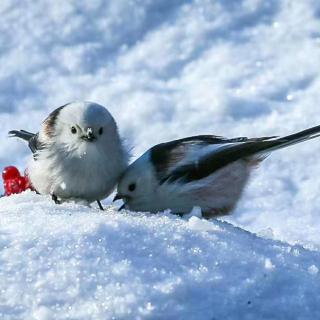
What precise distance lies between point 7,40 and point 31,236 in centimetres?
431

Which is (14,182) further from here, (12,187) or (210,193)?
(210,193)

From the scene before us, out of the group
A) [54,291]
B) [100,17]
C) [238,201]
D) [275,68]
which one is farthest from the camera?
[100,17]

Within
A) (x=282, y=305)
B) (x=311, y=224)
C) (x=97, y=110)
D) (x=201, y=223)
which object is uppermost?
(x=97, y=110)

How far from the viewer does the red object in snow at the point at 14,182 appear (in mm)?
4336

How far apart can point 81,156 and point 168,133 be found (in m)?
2.20

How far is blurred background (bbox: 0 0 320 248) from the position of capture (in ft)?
19.5

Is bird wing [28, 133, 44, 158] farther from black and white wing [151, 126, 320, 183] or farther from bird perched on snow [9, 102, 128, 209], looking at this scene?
black and white wing [151, 126, 320, 183]

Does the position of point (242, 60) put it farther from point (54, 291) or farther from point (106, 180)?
point (54, 291)

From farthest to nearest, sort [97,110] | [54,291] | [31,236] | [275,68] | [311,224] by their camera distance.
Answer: [275,68] → [311,224] → [97,110] → [31,236] → [54,291]

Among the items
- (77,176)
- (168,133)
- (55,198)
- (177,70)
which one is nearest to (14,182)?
(55,198)

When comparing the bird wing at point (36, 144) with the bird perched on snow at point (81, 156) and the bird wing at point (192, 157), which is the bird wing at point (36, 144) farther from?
the bird wing at point (192, 157)

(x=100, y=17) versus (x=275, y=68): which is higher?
(x=100, y=17)

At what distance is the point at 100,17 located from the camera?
287 inches

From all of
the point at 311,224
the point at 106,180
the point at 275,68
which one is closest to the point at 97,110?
the point at 106,180
